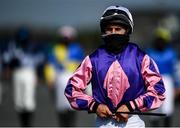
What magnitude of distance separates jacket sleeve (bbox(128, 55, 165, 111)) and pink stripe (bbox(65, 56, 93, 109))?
443 mm

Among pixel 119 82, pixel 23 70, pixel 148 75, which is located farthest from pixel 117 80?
pixel 23 70

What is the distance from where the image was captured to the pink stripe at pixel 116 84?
7.31 metres

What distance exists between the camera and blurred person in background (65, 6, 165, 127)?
7.28 meters

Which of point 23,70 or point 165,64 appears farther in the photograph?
point 23,70

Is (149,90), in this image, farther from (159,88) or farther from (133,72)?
(133,72)

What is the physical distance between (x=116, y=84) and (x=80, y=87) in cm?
33

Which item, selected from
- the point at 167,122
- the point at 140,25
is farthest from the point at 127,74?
the point at 140,25

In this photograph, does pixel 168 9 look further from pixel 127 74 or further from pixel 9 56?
pixel 127 74

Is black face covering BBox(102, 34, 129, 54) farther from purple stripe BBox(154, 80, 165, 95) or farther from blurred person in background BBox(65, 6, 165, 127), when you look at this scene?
purple stripe BBox(154, 80, 165, 95)

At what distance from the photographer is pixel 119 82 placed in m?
7.32

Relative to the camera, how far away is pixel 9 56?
16.5 m

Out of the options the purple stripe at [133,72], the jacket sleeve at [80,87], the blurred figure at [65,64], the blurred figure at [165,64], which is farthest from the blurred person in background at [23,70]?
the purple stripe at [133,72]

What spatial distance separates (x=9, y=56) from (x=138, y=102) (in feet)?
31.1

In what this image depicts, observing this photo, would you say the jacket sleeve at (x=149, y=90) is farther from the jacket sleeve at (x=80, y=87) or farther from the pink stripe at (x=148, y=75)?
the jacket sleeve at (x=80, y=87)
